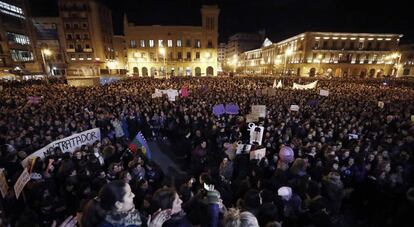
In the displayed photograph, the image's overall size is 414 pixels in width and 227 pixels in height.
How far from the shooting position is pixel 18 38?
4472 centimetres

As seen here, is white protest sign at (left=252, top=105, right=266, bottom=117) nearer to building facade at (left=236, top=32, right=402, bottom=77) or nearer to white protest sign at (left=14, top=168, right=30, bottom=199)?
white protest sign at (left=14, top=168, right=30, bottom=199)

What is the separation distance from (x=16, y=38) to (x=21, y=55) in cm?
326

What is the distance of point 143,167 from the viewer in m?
5.53

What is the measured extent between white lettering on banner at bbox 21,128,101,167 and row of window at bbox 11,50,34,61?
160 feet

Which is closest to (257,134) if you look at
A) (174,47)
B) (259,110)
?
(259,110)

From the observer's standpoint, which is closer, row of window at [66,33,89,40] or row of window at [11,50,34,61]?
row of window at [11,50,34,61]

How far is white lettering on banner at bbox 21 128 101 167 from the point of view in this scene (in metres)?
5.87

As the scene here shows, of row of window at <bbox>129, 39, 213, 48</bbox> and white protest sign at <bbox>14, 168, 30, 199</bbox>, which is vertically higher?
row of window at <bbox>129, 39, 213, 48</bbox>

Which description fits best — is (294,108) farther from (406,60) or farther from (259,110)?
(406,60)

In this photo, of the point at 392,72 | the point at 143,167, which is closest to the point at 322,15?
the point at 392,72

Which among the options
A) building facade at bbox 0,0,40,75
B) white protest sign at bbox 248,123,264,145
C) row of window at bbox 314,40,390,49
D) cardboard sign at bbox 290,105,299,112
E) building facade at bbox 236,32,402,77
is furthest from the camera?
row of window at bbox 314,40,390,49

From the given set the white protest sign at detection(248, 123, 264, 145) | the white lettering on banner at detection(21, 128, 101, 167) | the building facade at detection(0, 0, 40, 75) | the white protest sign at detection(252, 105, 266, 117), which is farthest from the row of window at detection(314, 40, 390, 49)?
the building facade at detection(0, 0, 40, 75)

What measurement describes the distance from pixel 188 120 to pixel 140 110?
251cm

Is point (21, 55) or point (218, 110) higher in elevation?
point (21, 55)
